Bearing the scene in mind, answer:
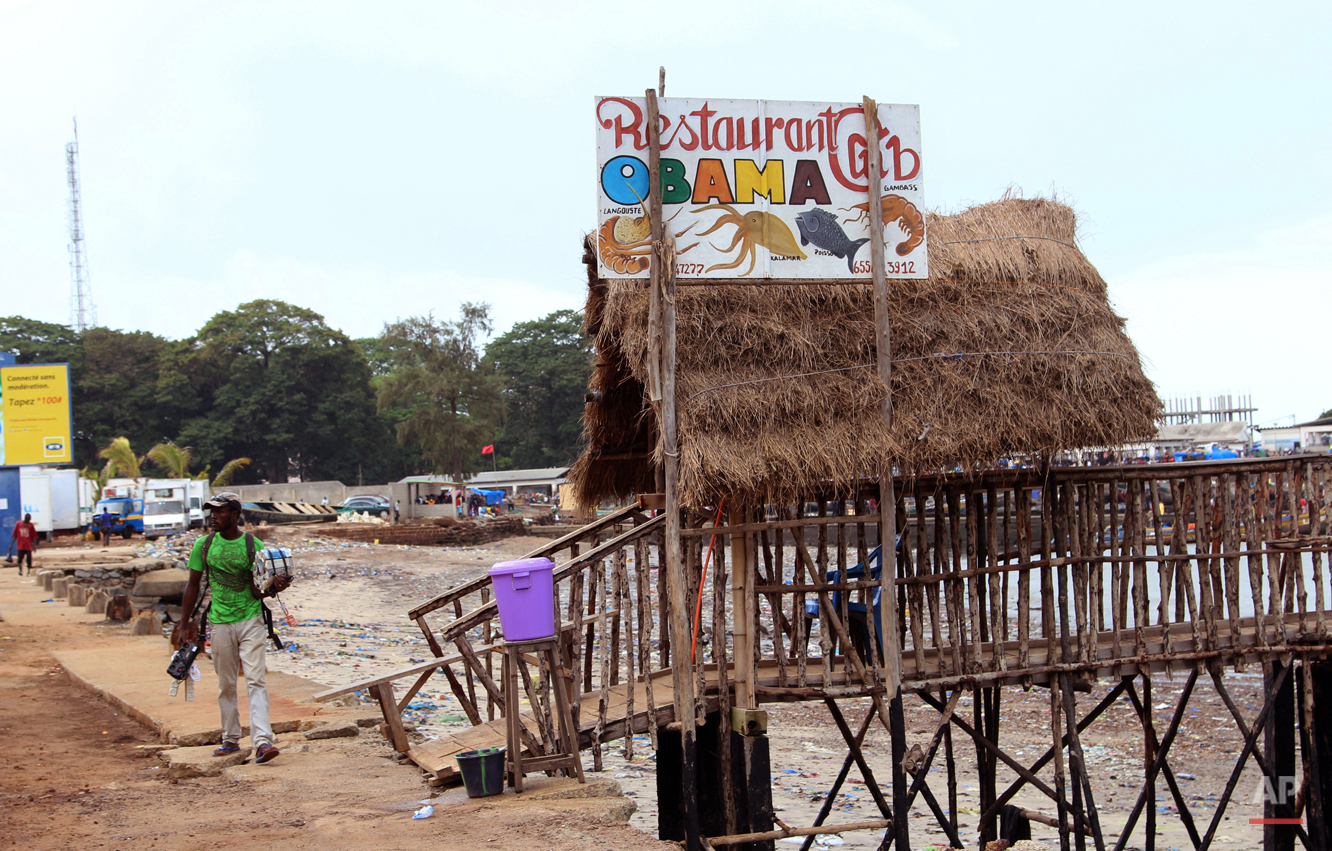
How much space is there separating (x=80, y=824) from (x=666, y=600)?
427cm

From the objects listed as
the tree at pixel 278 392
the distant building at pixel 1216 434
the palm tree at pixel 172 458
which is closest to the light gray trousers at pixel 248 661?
the distant building at pixel 1216 434

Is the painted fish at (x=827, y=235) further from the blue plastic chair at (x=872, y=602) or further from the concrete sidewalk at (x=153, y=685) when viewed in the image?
the concrete sidewalk at (x=153, y=685)

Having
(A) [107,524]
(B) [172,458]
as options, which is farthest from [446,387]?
(A) [107,524]

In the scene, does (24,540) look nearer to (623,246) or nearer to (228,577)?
(228,577)

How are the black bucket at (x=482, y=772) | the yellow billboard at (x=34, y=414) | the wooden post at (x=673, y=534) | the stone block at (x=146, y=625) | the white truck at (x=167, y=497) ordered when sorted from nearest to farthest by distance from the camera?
the black bucket at (x=482, y=772) < the wooden post at (x=673, y=534) < the stone block at (x=146, y=625) < the yellow billboard at (x=34, y=414) < the white truck at (x=167, y=497)

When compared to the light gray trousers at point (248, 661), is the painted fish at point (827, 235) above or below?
above

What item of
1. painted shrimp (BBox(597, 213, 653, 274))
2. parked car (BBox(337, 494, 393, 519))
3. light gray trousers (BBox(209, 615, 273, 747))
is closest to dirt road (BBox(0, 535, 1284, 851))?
light gray trousers (BBox(209, 615, 273, 747))

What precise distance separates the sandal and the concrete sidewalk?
0.87 metres

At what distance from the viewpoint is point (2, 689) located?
1068cm

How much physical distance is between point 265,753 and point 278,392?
5781 cm

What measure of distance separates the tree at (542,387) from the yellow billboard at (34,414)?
113 ft

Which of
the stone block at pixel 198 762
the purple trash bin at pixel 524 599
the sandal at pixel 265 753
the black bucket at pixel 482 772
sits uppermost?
the purple trash bin at pixel 524 599

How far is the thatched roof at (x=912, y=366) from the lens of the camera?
23.2ft

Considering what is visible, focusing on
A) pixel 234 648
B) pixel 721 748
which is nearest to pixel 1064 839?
pixel 721 748
